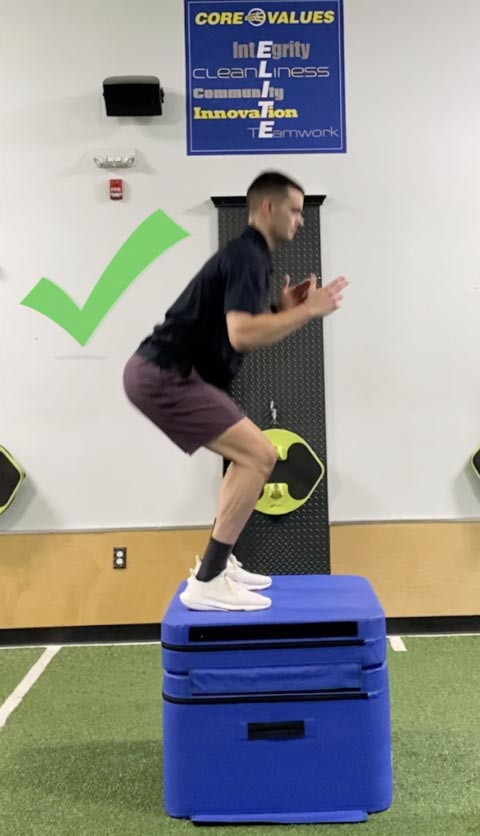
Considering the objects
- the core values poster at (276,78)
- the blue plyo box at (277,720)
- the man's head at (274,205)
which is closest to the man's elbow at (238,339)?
the man's head at (274,205)

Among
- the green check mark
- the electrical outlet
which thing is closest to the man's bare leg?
the electrical outlet

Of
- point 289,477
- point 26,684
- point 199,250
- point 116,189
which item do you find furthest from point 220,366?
point 116,189

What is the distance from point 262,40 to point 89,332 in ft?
5.36

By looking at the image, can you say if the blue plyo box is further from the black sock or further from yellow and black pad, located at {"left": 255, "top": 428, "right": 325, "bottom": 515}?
yellow and black pad, located at {"left": 255, "top": 428, "right": 325, "bottom": 515}

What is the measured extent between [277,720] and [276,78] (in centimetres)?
287

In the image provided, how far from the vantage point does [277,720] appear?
1.67m

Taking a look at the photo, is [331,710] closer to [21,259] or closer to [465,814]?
[465,814]

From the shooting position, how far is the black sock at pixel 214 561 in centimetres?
185

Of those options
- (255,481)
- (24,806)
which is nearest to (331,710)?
(255,481)

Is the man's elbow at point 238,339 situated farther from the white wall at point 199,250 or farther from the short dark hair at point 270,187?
the white wall at point 199,250

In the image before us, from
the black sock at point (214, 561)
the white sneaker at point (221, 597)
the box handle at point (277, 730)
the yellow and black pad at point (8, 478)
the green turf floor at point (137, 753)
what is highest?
the yellow and black pad at point (8, 478)

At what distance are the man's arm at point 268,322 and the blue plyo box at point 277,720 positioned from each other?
27.7 inches

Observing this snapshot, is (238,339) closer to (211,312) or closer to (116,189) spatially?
(211,312)

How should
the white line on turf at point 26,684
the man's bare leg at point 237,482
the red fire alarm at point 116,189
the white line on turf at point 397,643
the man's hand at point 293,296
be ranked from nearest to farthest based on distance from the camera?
the man's bare leg at point 237,482 → the man's hand at point 293,296 → the white line on turf at point 26,684 → the white line on turf at point 397,643 → the red fire alarm at point 116,189
